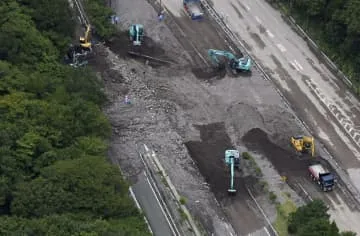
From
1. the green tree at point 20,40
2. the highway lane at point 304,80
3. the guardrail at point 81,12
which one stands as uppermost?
the guardrail at point 81,12

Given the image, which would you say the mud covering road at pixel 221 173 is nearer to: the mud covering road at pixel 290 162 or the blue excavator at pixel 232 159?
the blue excavator at pixel 232 159

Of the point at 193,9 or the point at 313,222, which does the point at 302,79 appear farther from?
the point at 313,222

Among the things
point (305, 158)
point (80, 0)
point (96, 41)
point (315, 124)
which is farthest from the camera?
point (80, 0)

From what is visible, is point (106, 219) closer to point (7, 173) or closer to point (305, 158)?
point (7, 173)

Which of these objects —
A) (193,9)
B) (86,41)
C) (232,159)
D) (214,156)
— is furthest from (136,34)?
(232,159)

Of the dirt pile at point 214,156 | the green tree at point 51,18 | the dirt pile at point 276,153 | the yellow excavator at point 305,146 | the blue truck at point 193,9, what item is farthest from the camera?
the blue truck at point 193,9

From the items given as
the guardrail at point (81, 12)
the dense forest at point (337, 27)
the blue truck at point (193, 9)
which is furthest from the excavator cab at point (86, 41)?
the dense forest at point (337, 27)

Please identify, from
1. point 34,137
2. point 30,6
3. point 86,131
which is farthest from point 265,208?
point 30,6
